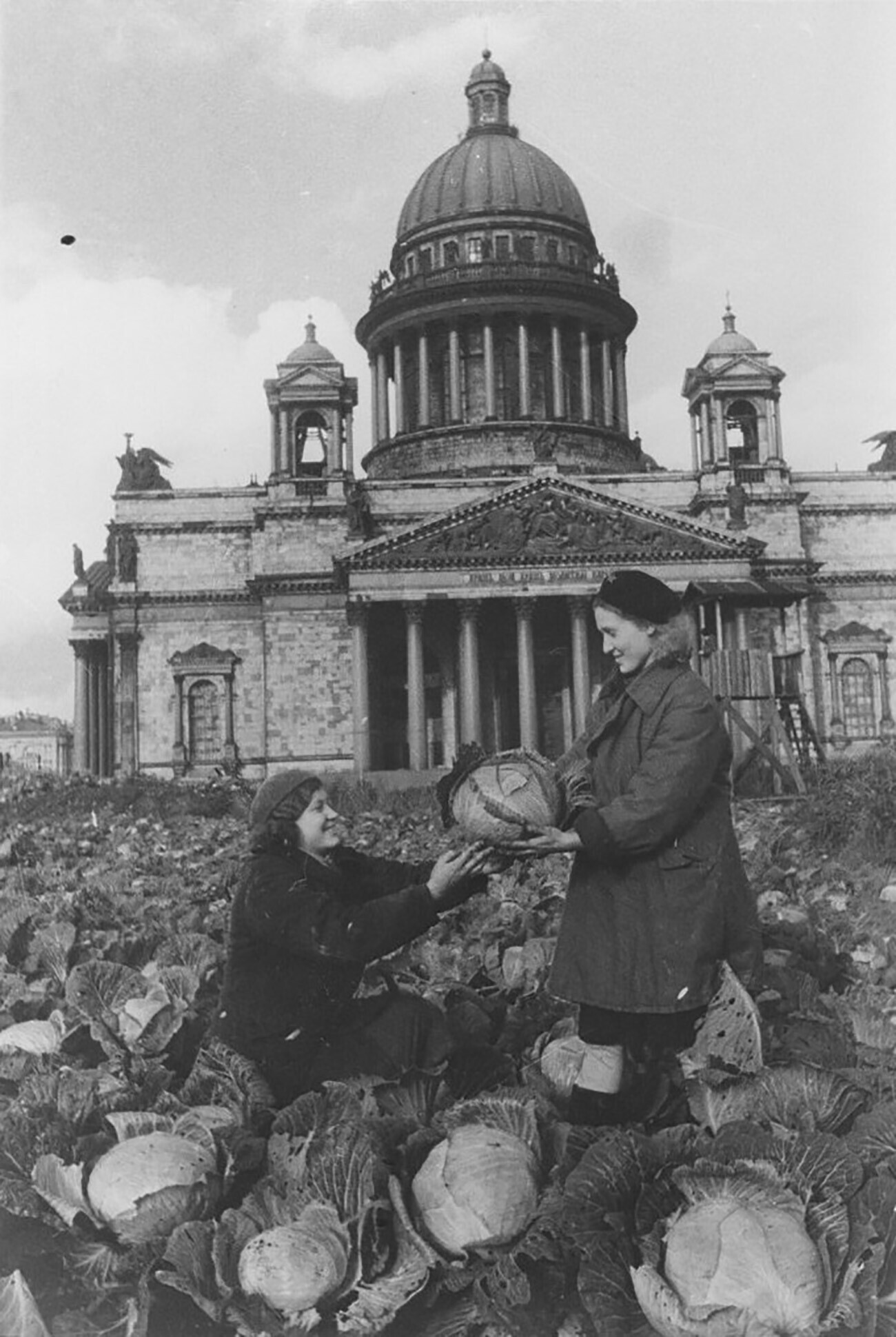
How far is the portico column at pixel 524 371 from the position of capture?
1736 inches

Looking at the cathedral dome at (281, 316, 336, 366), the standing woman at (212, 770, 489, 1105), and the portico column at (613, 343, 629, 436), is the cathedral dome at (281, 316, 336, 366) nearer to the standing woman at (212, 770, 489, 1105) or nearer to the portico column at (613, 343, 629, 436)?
the portico column at (613, 343, 629, 436)

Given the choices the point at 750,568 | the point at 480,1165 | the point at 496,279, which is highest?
the point at 496,279

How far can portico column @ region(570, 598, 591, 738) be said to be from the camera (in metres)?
35.1

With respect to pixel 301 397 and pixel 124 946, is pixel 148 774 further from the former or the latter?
pixel 124 946

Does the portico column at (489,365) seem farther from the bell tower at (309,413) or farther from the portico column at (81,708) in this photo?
the portico column at (81,708)

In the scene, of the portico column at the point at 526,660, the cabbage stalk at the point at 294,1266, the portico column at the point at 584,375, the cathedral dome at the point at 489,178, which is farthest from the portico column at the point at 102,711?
the cabbage stalk at the point at 294,1266

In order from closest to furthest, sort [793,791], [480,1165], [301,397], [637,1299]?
[637,1299], [480,1165], [793,791], [301,397]

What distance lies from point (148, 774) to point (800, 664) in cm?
1944

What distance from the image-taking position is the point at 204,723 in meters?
37.9

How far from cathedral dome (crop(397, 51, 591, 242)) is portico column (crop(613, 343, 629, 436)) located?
5.20m

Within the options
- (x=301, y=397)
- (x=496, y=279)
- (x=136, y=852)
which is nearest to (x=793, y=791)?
(x=136, y=852)

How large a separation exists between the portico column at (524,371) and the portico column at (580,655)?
438 inches

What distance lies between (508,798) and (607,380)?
4475 centimetres

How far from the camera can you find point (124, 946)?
6.00 meters
